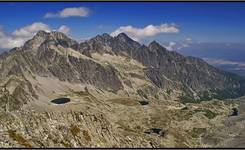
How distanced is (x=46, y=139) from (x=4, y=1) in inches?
2864

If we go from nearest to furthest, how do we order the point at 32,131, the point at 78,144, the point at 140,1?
the point at 140,1 < the point at 32,131 < the point at 78,144

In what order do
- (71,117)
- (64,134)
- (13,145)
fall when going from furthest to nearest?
1. (71,117)
2. (64,134)
3. (13,145)

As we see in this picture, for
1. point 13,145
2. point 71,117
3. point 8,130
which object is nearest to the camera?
point 13,145

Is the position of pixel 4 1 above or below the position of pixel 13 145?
above

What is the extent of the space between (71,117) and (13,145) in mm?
104327

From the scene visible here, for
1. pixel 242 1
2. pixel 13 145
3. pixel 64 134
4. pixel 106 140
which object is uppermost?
pixel 242 1

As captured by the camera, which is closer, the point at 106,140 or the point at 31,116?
the point at 31,116

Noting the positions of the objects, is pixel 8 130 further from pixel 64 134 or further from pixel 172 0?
pixel 172 0

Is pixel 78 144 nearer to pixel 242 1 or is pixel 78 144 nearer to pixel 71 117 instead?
pixel 71 117

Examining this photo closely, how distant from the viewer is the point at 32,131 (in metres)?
119

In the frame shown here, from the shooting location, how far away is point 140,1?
54.7 metres

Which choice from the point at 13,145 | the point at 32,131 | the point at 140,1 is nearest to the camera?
the point at 140,1

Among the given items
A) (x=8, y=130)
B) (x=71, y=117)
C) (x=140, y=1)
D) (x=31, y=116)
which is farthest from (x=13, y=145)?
(x=71, y=117)

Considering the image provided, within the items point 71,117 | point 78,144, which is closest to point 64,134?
point 78,144
